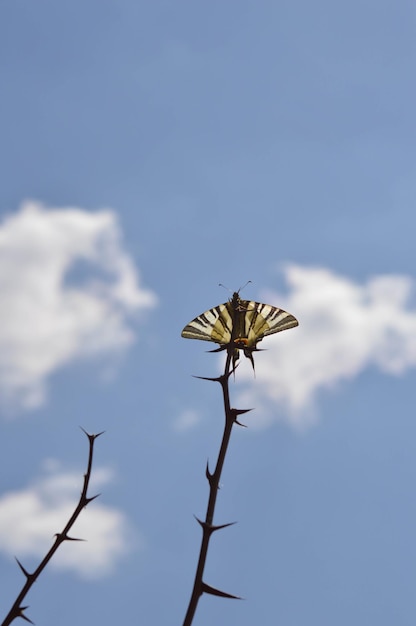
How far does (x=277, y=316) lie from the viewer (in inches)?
146

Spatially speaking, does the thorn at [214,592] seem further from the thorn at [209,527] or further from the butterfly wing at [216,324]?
the butterfly wing at [216,324]

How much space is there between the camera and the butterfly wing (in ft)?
11.6

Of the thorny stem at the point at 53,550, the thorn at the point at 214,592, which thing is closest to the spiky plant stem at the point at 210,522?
the thorn at the point at 214,592

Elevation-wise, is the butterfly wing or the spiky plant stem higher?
the butterfly wing

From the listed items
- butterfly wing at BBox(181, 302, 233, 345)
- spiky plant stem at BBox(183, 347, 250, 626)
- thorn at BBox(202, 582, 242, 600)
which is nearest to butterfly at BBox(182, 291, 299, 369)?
butterfly wing at BBox(181, 302, 233, 345)

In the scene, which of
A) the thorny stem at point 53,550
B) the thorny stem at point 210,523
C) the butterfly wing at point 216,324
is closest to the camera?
the thorny stem at point 210,523

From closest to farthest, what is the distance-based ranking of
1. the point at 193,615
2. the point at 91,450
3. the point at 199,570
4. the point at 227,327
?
the point at 193,615 < the point at 199,570 < the point at 91,450 < the point at 227,327

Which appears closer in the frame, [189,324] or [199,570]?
[199,570]

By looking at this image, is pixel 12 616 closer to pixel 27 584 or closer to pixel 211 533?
pixel 27 584

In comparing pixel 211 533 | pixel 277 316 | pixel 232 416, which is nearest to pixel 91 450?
pixel 232 416

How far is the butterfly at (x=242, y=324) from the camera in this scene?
3531mm

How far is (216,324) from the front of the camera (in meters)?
3.58

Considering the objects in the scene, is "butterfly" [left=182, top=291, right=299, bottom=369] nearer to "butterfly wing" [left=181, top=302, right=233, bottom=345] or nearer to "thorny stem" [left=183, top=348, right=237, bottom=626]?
"butterfly wing" [left=181, top=302, right=233, bottom=345]

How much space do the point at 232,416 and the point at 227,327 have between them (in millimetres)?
630
